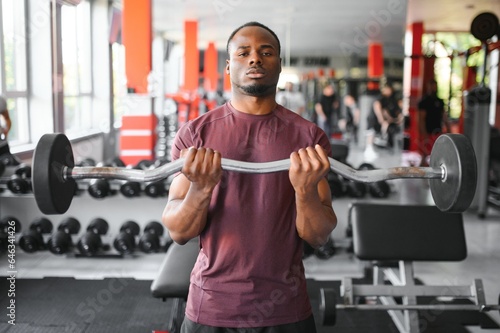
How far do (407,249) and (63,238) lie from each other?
2.02 m

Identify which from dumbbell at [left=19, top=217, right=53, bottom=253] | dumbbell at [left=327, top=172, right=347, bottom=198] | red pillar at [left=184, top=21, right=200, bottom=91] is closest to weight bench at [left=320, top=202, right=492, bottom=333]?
dumbbell at [left=327, top=172, right=347, bottom=198]

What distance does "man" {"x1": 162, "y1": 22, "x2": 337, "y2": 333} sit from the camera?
1016mm

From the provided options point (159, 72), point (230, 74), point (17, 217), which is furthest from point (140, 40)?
point (159, 72)

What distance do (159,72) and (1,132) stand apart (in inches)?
349

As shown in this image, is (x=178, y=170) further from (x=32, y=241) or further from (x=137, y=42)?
(x=137, y=42)

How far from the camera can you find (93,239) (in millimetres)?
3328

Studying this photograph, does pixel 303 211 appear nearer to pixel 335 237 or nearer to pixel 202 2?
pixel 335 237

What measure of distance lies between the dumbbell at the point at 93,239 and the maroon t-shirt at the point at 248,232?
240cm

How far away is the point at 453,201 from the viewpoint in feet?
3.50

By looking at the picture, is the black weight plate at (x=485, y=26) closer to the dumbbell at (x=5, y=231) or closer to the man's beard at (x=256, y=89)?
the dumbbell at (x=5, y=231)

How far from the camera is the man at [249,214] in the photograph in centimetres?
102

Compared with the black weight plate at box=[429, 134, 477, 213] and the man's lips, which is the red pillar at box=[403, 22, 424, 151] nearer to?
the black weight plate at box=[429, 134, 477, 213]

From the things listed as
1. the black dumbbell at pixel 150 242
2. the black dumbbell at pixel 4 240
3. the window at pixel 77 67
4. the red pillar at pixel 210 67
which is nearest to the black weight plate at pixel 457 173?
the black dumbbell at pixel 150 242

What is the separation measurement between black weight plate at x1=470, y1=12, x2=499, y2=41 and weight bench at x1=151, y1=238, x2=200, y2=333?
291cm
